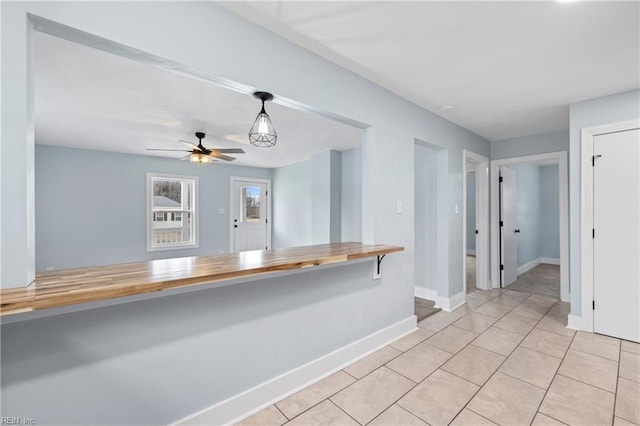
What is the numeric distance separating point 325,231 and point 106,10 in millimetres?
4344

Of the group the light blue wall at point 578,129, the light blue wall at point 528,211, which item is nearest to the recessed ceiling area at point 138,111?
the light blue wall at point 578,129

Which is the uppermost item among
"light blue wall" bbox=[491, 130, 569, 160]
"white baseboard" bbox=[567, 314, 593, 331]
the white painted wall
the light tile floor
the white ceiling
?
the white ceiling

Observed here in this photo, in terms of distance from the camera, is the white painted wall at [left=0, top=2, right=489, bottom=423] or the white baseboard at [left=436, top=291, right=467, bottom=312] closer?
the white painted wall at [left=0, top=2, right=489, bottom=423]

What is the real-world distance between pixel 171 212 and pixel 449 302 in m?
5.63

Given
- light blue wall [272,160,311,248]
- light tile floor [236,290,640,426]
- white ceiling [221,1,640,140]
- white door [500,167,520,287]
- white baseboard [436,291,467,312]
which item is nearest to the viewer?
white ceiling [221,1,640,140]

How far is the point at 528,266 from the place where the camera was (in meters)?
5.97

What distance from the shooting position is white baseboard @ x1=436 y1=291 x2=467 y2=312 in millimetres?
3512

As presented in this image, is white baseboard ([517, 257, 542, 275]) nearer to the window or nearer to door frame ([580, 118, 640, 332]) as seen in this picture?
door frame ([580, 118, 640, 332])

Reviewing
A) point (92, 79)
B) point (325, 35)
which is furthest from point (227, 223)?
point (325, 35)

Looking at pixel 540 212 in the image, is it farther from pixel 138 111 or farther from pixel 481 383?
pixel 138 111

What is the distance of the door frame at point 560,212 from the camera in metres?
3.79

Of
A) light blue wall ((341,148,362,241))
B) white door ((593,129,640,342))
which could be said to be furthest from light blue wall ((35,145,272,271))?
white door ((593,129,640,342))

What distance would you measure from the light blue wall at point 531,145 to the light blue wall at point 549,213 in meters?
3.19

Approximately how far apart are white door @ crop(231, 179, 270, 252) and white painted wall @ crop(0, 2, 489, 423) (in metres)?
4.96
